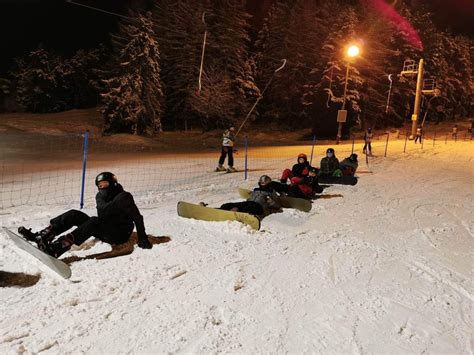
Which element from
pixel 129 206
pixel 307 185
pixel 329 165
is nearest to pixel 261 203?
pixel 307 185

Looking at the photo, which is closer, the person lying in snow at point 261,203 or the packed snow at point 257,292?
the packed snow at point 257,292

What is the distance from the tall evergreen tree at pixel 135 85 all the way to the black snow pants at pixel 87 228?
26.8 metres

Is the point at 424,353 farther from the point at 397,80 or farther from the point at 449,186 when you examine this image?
the point at 397,80

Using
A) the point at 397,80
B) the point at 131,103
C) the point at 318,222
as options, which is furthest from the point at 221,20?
the point at 318,222

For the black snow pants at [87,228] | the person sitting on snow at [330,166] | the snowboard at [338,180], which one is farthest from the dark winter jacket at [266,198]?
the person sitting on snow at [330,166]

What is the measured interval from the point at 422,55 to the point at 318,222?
149 ft

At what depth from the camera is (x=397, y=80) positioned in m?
43.6

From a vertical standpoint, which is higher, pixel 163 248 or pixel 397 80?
pixel 397 80

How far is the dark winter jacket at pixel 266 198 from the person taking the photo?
312 inches

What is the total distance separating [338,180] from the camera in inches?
476

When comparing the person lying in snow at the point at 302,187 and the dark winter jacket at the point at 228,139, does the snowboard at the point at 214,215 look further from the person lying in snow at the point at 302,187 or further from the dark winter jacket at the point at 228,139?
the dark winter jacket at the point at 228,139

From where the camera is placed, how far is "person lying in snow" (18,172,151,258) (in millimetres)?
4977

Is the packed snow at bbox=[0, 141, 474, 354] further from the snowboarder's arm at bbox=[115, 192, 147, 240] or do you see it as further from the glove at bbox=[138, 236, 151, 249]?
the snowboarder's arm at bbox=[115, 192, 147, 240]

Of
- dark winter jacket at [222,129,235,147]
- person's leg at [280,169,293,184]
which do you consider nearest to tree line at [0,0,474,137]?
dark winter jacket at [222,129,235,147]
